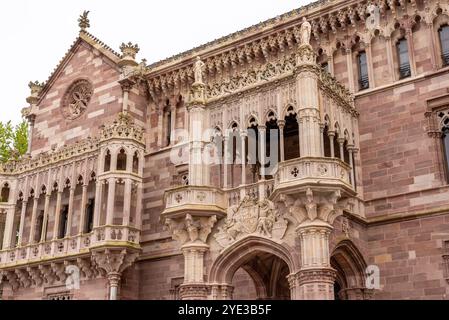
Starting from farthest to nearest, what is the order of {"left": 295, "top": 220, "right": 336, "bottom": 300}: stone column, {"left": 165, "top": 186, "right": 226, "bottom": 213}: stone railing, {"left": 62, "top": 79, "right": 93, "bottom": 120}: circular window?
{"left": 62, "top": 79, "right": 93, "bottom": 120}: circular window, {"left": 165, "top": 186, "right": 226, "bottom": 213}: stone railing, {"left": 295, "top": 220, "right": 336, "bottom": 300}: stone column

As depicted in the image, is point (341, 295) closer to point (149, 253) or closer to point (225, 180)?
point (225, 180)

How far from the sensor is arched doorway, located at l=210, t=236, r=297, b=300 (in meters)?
20.0

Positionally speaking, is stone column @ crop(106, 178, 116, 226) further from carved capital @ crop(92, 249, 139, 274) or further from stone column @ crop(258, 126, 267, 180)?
stone column @ crop(258, 126, 267, 180)

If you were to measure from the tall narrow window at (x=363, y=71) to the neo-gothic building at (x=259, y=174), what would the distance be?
3.2 inches

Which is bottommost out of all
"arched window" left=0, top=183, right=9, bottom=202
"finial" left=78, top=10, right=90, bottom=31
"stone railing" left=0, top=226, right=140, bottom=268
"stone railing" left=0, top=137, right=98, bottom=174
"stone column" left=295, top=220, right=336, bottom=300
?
"stone column" left=295, top=220, right=336, bottom=300

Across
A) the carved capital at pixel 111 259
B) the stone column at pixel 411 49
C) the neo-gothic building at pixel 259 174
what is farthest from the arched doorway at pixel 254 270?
the stone column at pixel 411 49

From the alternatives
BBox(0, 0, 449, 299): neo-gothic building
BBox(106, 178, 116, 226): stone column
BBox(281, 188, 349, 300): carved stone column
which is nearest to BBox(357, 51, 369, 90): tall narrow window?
BBox(0, 0, 449, 299): neo-gothic building

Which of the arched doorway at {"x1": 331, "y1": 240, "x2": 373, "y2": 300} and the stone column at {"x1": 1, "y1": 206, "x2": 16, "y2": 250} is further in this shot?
the stone column at {"x1": 1, "y1": 206, "x2": 16, "y2": 250}

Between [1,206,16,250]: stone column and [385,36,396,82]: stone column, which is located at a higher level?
[385,36,396,82]: stone column

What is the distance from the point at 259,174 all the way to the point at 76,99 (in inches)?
493

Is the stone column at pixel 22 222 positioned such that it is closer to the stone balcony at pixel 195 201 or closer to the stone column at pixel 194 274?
the stone balcony at pixel 195 201

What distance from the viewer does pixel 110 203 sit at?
26000mm

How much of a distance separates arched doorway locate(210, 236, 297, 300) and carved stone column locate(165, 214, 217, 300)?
0.47 meters

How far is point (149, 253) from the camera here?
27.0 meters
